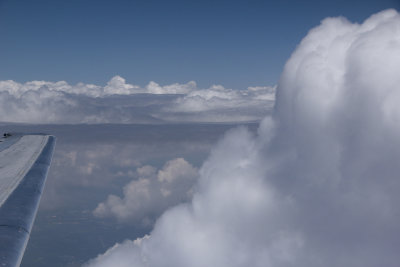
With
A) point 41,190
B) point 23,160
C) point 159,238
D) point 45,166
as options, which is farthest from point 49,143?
point 159,238

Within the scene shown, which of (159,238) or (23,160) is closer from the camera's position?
(23,160)

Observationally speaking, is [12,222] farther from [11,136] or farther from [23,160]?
[11,136]

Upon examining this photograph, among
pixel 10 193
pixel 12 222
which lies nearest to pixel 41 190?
pixel 10 193

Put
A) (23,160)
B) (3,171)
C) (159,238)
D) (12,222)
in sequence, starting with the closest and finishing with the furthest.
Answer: (12,222) < (3,171) < (23,160) < (159,238)

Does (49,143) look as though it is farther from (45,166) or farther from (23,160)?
(45,166)

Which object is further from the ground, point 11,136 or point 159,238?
point 11,136

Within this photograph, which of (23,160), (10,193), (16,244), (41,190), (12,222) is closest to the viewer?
(16,244)
